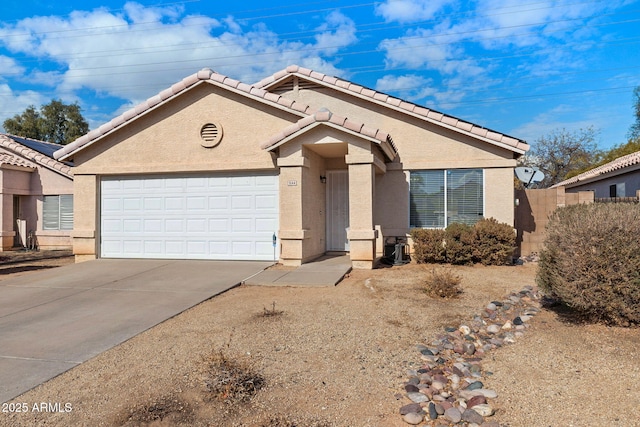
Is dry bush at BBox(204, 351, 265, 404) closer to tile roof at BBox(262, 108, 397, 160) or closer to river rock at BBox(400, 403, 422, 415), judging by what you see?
river rock at BBox(400, 403, 422, 415)

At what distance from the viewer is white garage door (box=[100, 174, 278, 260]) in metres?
11.3

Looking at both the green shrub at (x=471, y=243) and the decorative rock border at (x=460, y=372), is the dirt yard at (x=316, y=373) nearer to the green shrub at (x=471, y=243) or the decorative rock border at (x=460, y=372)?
the decorative rock border at (x=460, y=372)

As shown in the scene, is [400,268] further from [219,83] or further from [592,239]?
[219,83]

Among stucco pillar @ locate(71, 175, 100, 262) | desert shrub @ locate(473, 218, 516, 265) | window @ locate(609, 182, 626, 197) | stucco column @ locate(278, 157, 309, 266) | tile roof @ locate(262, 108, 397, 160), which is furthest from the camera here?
window @ locate(609, 182, 626, 197)

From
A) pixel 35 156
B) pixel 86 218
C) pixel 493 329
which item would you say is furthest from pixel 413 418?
pixel 35 156

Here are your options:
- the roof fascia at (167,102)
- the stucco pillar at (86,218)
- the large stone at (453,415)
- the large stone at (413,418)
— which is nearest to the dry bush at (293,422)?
the large stone at (413,418)

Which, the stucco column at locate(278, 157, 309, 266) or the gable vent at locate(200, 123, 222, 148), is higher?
the gable vent at locate(200, 123, 222, 148)

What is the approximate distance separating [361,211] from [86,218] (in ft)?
26.9

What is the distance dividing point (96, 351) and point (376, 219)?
878 centimetres

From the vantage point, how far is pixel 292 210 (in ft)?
34.0

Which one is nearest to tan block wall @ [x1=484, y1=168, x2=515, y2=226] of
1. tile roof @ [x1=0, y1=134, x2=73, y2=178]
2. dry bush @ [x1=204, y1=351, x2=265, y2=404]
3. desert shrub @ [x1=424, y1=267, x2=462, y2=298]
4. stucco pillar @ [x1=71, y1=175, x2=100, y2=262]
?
desert shrub @ [x1=424, y1=267, x2=462, y2=298]

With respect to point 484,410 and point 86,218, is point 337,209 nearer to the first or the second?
point 86,218

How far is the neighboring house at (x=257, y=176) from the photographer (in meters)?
11.0

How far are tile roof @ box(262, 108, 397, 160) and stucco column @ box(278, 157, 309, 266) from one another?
0.55m
